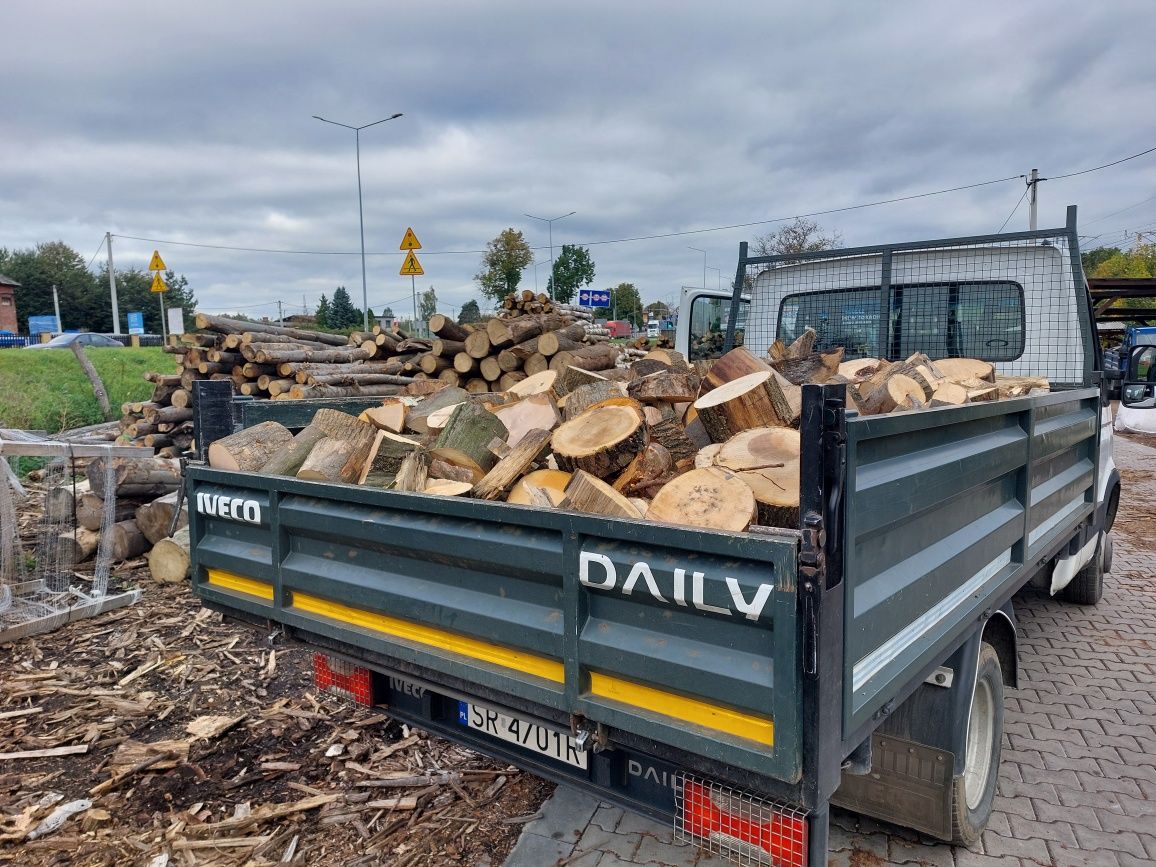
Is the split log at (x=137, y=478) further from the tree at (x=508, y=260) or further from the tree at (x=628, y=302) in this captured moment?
the tree at (x=628, y=302)

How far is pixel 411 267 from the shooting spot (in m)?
14.6

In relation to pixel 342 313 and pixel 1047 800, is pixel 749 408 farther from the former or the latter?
pixel 342 313

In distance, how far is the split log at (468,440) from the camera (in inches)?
114

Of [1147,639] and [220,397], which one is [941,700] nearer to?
[220,397]

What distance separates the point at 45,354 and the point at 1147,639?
24505mm

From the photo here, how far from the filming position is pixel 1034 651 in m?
4.88

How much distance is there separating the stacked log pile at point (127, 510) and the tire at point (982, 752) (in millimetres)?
6220

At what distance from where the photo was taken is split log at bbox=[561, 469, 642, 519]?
7.38 ft

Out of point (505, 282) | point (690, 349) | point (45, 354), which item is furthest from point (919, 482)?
point (505, 282)

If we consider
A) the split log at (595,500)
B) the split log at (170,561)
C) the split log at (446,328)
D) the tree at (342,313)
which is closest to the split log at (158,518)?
the split log at (170,561)

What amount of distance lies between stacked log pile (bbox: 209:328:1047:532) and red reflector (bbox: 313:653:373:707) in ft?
2.36

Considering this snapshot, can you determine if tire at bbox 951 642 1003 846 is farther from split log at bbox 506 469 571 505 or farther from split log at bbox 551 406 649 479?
split log at bbox 506 469 571 505

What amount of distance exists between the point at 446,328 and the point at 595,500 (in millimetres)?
8281

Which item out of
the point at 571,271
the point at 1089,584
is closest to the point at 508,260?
the point at 571,271
